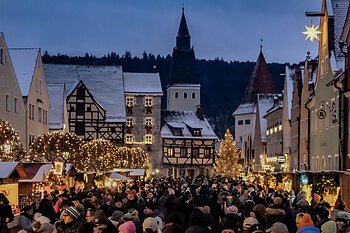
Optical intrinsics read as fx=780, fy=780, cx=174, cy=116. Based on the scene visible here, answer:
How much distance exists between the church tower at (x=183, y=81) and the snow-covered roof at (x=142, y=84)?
19469 mm

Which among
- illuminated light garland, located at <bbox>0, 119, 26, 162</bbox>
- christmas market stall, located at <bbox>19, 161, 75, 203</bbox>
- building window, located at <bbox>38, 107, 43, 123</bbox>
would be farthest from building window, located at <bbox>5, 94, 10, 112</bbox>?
illuminated light garland, located at <bbox>0, 119, 26, 162</bbox>

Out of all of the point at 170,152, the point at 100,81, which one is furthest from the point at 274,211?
the point at 170,152

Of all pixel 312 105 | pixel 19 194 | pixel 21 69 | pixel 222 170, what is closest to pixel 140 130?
pixel 222 170

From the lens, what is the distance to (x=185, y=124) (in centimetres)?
10712

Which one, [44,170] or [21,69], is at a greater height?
[21,69]

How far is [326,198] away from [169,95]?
96.6 meters

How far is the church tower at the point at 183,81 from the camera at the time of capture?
4906 inches

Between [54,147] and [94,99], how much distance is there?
44.0 metres

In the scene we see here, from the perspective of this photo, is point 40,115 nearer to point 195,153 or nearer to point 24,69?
point 24,69

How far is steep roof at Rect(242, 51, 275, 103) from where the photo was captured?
398 feet

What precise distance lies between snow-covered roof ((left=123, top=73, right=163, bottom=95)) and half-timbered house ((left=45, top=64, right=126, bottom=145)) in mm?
3274

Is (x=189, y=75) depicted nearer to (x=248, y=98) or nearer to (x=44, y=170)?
(x=248, y=98)

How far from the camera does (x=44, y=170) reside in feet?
106

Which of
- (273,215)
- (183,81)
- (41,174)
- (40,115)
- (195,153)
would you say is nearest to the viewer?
(273,215)
